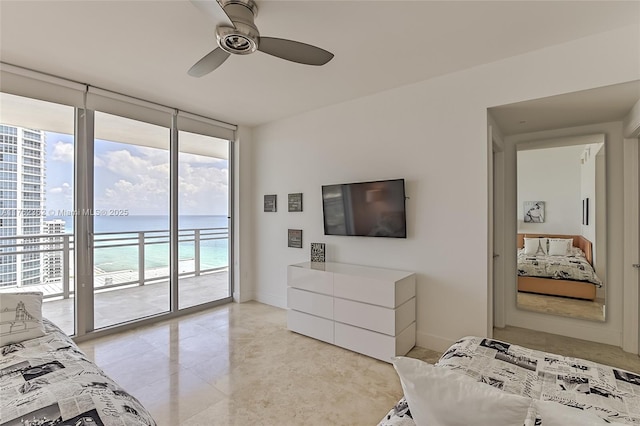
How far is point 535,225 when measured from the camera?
11.3 ft

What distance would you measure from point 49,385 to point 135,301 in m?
3.38

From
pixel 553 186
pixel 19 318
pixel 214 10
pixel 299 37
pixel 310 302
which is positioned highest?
pixel 299 37

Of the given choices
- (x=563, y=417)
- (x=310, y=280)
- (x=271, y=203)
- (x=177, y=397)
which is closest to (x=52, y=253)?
(x=177, y=397)

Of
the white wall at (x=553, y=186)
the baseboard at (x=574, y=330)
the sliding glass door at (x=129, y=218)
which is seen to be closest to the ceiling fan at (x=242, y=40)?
the sliding glass door at (x=129, y=218)

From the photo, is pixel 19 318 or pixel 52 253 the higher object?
pixel 52 253

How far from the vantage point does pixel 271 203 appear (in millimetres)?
4449

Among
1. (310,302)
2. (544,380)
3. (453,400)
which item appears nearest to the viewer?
(453,400)

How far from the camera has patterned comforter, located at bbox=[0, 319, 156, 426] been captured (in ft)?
3.56

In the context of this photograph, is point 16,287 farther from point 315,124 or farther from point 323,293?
point 315,124

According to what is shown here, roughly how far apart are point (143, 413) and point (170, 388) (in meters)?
1.21

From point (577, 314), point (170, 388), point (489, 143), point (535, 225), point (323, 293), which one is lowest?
point (170, 388)

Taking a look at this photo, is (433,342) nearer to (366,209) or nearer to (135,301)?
(366,209)

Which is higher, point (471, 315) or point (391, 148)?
point (391, 148)

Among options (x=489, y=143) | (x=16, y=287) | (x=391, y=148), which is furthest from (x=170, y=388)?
(x=489, y=143)
